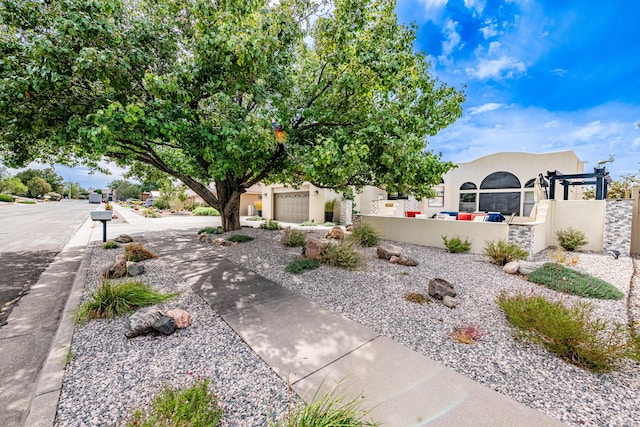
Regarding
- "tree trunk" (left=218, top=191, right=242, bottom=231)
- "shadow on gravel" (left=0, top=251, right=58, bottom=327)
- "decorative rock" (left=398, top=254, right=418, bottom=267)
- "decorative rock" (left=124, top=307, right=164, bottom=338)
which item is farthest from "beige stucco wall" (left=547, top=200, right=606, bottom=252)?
"shadow on gravel" (left=0, top=251, right=58, bottom=327)

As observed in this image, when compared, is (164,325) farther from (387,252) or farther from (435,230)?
(435,230)

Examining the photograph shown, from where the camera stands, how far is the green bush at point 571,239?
9.57m

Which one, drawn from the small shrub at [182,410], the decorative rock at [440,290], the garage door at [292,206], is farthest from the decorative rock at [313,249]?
the garage door at [292,206]

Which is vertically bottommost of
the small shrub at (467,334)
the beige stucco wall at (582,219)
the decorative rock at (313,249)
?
the small shrub at (467,334)

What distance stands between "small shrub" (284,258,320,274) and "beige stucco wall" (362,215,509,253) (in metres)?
5.43

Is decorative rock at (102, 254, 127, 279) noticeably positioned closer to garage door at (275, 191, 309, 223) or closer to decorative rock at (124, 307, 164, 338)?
decorative rock at (124, 307, 164, 338)

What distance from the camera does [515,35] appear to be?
8.41 meters

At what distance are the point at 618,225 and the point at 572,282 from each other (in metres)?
6.31

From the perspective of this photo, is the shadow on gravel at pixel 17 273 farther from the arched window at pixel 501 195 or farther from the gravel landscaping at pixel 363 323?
the arched window at pixel 501 195

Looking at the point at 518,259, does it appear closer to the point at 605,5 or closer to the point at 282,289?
the point at 282,289

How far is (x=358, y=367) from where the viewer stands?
2.65 meters

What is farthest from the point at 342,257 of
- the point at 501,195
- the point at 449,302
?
the point at 501,195

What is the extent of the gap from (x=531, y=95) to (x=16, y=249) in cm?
2185

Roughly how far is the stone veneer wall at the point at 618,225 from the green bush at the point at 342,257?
31.4ft
